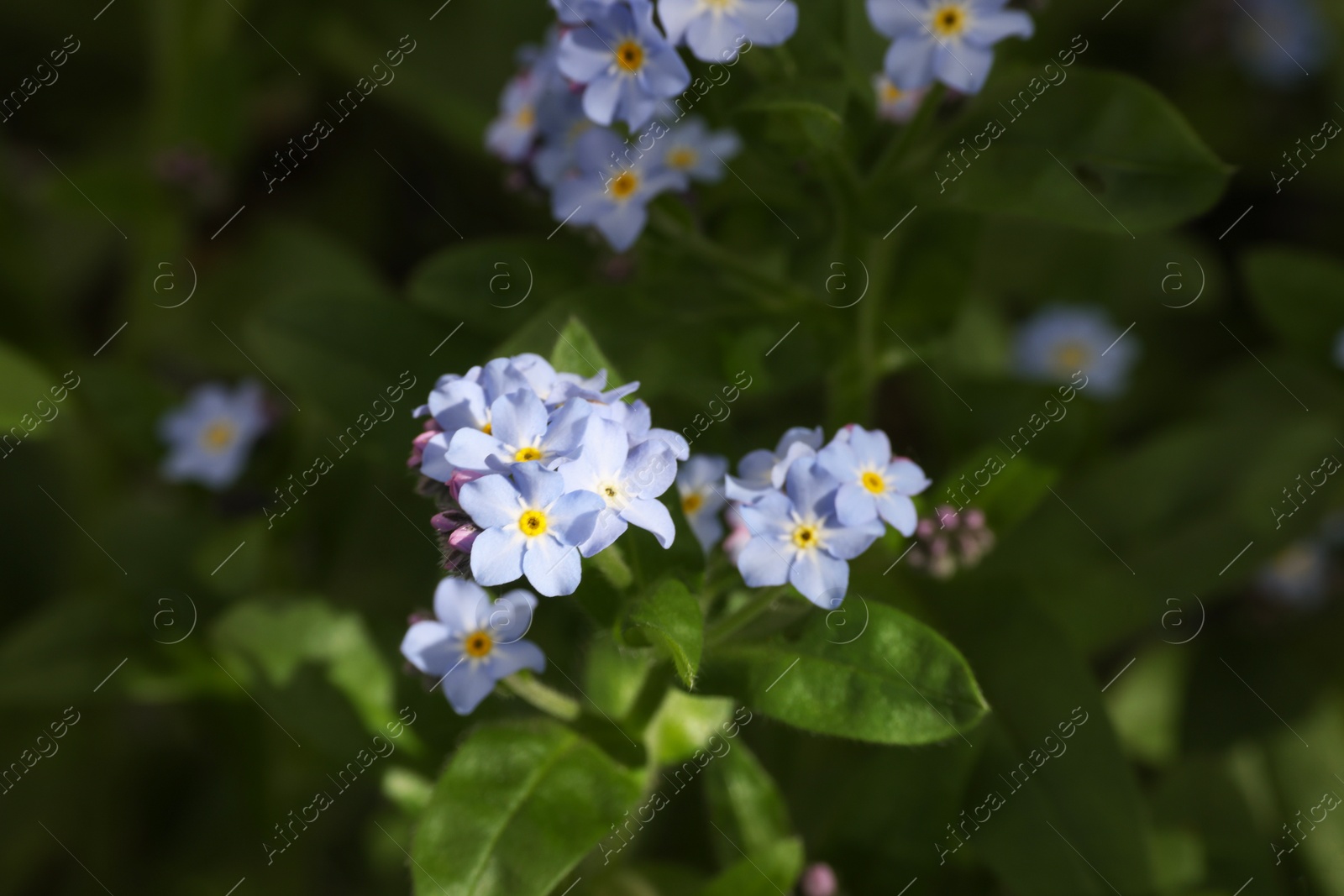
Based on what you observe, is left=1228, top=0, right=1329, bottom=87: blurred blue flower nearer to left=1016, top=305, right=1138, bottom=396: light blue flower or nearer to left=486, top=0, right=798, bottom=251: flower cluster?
left=1016, top=305, right=1138, bottom=396: light blue flower

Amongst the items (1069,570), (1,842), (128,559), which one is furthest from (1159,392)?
(1,842)

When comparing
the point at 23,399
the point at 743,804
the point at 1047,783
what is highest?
the point at 23,399

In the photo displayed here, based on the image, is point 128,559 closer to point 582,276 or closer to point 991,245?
point 582,276

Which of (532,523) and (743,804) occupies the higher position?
(532,523)

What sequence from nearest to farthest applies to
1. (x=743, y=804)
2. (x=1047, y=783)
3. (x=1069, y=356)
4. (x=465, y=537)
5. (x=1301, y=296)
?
(x=465, y=537) < (x=743, y=804) < (x=1047, y=783) < (x=1301, y=296) < (x=1069, y=356)

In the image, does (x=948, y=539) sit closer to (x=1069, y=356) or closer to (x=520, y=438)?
(x=520, y=438)

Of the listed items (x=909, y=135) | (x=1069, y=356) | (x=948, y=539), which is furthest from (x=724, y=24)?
(x=1069, y=356)

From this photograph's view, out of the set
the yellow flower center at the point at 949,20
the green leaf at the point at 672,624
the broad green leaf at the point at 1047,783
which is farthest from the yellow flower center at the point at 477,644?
the yellow flower center at the point at 949,20
